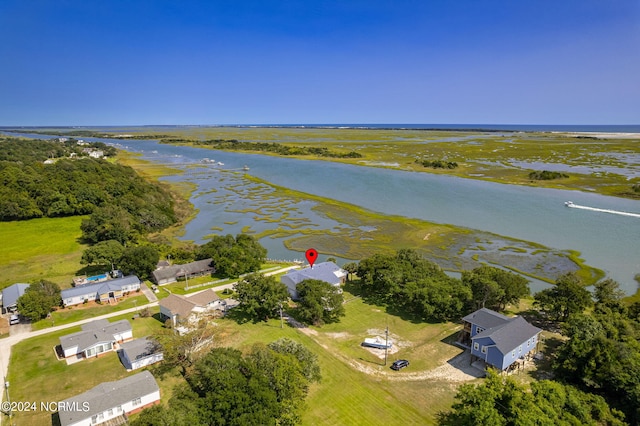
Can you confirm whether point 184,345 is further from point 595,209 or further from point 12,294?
point 595,209

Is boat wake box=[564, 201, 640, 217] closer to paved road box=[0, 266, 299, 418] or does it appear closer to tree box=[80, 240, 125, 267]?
paved road box=[0, 266, 299, 418]

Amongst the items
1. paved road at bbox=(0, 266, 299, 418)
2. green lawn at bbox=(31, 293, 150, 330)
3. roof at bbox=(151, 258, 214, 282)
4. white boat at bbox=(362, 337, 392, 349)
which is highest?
roof at bbox=(151, 258, 214, 282)

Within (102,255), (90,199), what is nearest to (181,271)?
(102,255)

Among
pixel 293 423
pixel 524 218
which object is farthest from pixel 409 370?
pixel 524 218

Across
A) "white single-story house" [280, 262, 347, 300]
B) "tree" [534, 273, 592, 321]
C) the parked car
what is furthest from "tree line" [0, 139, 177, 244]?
"tree" [534, 273, 592, 321]

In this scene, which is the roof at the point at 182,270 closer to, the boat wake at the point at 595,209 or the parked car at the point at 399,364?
the parked car at the point at 399,364

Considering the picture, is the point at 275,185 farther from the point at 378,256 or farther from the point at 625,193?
the point at 625,193

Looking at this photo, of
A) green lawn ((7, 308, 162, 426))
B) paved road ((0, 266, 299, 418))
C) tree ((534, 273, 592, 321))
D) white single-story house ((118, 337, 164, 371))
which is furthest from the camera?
tree ((534, 273, 592, 321))
